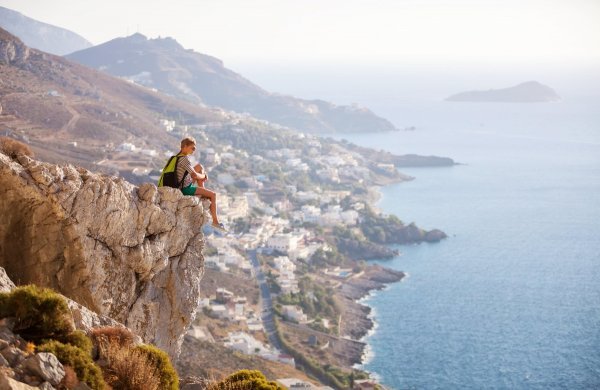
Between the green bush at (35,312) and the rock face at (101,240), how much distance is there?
0.61 metres

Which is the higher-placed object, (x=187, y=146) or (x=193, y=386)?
(x=187, y=146)

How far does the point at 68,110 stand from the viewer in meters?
52.6

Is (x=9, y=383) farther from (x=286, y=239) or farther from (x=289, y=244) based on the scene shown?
(x=286, y=239)

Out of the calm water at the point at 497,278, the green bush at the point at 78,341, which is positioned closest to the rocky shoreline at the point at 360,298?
the calm water at the point at 497,278

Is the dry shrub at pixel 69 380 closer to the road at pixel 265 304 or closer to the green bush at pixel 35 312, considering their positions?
the green bush at pixel 35 312

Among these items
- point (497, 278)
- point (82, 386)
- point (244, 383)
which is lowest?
point (497, 278)

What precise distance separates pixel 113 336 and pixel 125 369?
0.38 m

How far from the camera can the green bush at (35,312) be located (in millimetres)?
5898

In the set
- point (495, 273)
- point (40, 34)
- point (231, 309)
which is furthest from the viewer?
point (40, 34)

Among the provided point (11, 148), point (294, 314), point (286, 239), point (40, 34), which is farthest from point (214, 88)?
point (11, 148)

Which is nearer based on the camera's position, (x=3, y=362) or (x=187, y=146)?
(x=3, y=362)

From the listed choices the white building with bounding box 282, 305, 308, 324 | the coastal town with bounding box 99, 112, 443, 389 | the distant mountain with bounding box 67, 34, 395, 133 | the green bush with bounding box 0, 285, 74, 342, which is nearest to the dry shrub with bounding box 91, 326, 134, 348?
the green bush with bounding box 0, 285, 74, 342

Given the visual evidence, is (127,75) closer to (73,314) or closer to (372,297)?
(372,297)

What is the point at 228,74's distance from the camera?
126250 millimetres
